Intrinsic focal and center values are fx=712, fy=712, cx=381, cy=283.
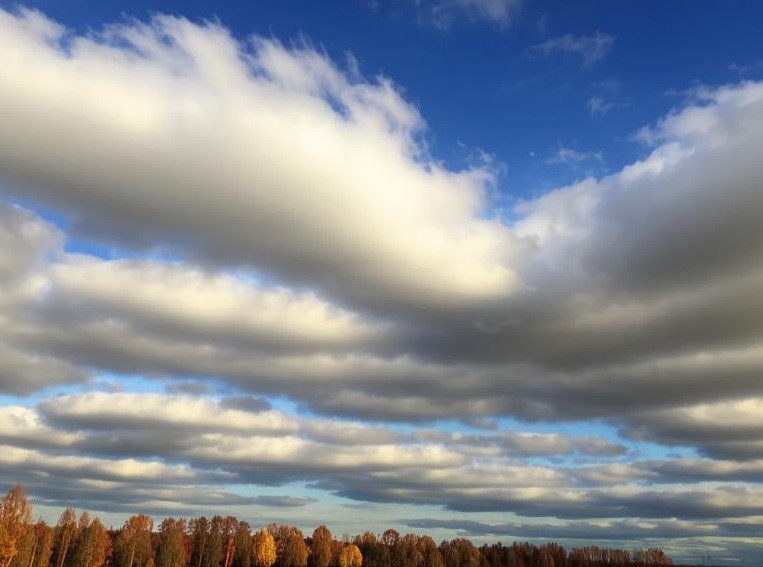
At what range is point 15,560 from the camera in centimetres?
18112

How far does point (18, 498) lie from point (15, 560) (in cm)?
2591

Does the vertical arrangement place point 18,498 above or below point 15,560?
above

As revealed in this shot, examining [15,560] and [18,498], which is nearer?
[18,498]

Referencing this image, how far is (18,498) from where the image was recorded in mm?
166875
